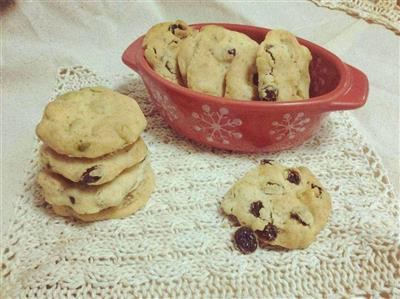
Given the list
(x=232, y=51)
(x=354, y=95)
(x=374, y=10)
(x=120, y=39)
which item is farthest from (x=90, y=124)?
(x=374, y=10)

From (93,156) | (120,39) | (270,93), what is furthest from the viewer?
(120,39)

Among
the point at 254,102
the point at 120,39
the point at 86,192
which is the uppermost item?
the point at 254,102

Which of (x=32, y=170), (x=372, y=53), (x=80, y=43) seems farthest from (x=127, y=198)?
(x=372, y=53)

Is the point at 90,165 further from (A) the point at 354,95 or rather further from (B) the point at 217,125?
(A) the point at 354,95

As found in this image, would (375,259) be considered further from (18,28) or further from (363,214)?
(18,28)

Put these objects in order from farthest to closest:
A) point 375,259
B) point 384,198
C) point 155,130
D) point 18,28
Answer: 1. point 18,28
2. point 155,130
3. point 384,198
4. point 375,259

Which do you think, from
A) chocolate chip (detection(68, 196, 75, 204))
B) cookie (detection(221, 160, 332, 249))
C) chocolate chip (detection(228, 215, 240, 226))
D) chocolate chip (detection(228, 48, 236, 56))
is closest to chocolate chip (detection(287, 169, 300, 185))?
cookie (detection(221, 160, 332, 249))
